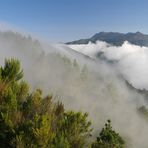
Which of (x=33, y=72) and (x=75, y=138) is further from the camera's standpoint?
(x=33, y=72)

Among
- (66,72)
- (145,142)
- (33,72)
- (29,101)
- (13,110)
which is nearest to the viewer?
(13,110)

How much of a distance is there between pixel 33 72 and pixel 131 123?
218 feet

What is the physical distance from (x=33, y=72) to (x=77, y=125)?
144 m

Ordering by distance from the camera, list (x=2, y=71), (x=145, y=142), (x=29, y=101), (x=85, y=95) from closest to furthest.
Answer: (x=29, y=101) → (x=2, y=71) → (x=145, y=142) → (x=85, y=95)

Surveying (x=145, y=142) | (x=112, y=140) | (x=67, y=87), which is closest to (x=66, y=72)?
(x=67, y=87)

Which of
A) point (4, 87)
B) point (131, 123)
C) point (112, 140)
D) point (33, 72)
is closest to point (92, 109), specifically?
point (131, 123)

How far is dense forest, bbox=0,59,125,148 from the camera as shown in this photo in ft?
101

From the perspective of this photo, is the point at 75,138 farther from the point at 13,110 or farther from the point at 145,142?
the point at 145,142

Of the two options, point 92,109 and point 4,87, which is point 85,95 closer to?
point 92,109

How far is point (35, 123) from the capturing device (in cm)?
3109

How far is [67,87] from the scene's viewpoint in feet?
499

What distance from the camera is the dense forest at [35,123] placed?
30.8 meters

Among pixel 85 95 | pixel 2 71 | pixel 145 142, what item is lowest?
pixel 145 142

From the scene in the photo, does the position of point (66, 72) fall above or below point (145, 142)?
above
